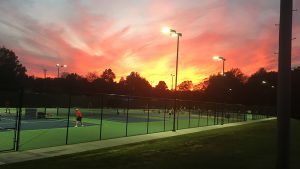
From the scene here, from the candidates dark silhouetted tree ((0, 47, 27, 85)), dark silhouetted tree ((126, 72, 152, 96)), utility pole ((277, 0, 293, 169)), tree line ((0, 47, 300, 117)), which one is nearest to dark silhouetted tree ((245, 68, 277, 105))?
tree line ((0, 47, 300, 117))

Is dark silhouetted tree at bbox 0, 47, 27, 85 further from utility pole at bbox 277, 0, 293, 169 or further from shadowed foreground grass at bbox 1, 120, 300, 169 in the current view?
utility pole at bbox 277, 0, 293, 169

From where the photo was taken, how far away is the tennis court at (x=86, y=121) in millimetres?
24750

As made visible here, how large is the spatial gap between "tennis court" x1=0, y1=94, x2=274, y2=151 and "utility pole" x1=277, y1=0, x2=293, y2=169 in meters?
13.4

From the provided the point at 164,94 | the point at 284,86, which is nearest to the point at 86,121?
the point at 284,86

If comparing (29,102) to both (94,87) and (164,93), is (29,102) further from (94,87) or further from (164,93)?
(164,93)

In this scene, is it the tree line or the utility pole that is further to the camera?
the tree line

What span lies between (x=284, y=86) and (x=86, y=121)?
1460 inches

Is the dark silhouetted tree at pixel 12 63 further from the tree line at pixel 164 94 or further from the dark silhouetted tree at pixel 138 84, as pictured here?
the dark silhouetted tree at pixel 138 84

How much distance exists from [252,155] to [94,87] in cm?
12030

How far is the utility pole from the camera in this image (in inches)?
333

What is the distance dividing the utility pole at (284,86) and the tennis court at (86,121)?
13440 mm

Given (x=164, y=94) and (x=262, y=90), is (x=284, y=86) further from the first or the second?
(x=164, y=94)

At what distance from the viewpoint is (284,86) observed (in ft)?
28.0

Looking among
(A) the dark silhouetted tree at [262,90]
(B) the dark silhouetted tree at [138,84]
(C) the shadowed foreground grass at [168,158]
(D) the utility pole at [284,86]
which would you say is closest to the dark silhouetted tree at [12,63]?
(B) the dark silhouetted tree at [138,84]
